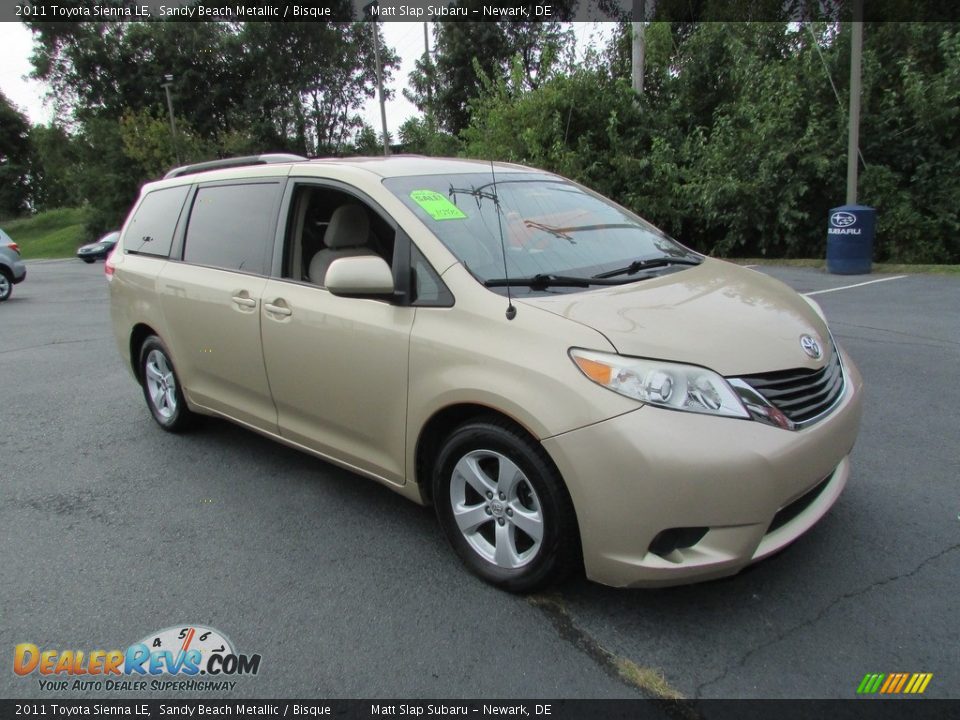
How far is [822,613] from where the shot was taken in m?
2.67

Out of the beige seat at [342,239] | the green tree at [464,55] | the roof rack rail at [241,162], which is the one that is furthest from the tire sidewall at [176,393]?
the green tree at [464,55]

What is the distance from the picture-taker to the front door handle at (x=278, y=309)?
11.7ft

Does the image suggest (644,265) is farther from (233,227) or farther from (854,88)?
(854,88)

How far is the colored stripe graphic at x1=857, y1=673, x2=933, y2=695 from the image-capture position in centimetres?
228

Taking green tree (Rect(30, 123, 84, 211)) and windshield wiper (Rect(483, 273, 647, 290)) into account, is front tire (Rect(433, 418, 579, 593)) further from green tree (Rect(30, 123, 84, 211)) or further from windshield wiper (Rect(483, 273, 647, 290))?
green tree (Rect(30, 123, 84, 211))

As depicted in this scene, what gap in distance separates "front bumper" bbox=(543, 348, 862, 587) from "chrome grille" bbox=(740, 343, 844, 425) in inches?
3.6

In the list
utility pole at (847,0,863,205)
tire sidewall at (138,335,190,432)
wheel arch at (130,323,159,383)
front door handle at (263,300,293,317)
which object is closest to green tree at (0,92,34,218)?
utility pole at (847,0,863,205)

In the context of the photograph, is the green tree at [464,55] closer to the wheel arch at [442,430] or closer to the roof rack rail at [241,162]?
the roof rack rail at [241,162]

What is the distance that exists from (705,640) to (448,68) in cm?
3197

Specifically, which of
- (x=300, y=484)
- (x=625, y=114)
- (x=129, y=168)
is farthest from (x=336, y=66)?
(x=300, y=484)

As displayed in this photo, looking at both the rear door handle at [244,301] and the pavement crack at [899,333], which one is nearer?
the rear door handle at [244,301]

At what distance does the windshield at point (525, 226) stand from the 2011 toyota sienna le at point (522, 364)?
1 centimetres

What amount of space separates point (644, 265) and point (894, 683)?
1934mm

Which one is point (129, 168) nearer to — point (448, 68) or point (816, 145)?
point (448, 68)
